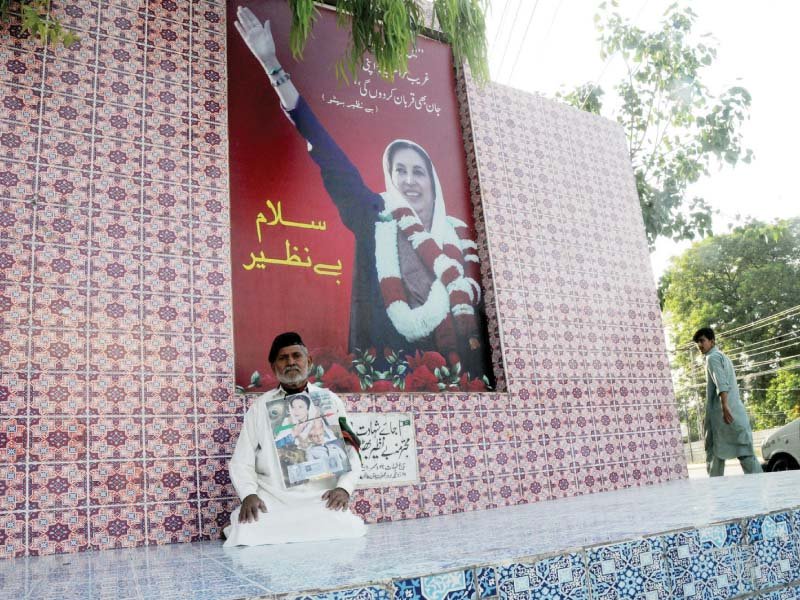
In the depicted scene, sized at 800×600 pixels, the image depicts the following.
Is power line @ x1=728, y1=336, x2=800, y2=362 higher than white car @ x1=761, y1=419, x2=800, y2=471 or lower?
higher

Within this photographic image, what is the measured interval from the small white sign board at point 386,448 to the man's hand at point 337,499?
27.6 inches

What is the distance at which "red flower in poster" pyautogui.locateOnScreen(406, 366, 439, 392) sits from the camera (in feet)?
12.3

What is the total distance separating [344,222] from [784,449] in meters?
4.53

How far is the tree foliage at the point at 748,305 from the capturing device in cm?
1928

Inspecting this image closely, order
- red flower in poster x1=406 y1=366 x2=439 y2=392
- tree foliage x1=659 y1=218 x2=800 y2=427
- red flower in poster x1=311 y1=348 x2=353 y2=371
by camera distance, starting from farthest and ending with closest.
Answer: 1. tree foliage x1=659 y1=218 x2=800 y2=427
2. red flower in poster x1=406 y1=366 x2=439 y2=392
3. red flower in poster x1=311 y1=348 x2=353 y2=371

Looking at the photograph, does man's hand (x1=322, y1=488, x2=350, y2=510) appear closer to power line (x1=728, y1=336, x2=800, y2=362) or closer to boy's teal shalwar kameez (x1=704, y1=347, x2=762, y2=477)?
boy's teal shalwar kameez (x1=704, y1=347, x2=762, y2=477)

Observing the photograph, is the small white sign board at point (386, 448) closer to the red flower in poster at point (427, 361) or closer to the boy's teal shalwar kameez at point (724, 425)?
the red flower in poster at point (427, 361)

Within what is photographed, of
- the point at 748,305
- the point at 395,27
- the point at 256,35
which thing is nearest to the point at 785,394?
the point at 748,305

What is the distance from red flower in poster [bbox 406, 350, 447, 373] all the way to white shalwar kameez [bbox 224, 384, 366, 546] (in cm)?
91

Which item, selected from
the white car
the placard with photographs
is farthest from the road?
the placard with photographs

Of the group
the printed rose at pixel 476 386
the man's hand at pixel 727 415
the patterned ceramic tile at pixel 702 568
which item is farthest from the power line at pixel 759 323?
the patterned ceramic tile at pixel 702 568

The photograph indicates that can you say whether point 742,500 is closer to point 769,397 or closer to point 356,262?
point 356,262

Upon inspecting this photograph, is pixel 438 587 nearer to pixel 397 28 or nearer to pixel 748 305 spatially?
pixel 397 28

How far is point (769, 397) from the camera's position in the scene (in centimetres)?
1962
